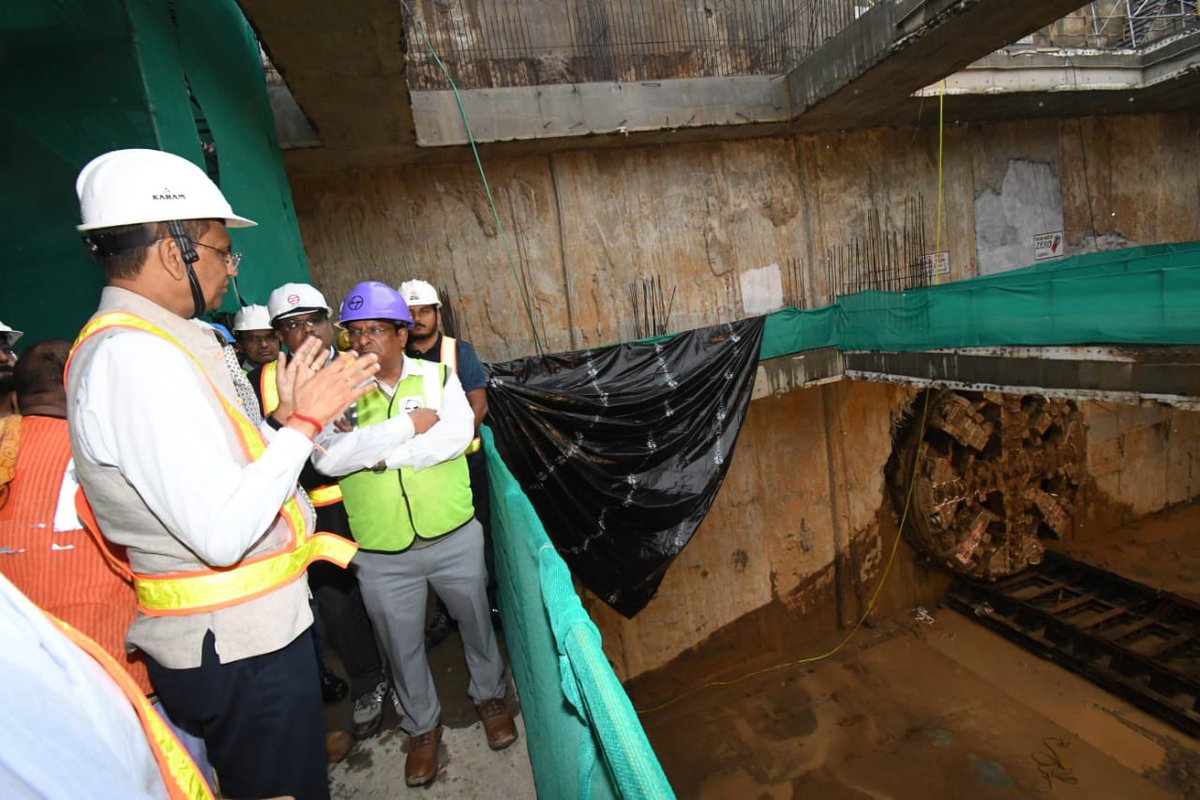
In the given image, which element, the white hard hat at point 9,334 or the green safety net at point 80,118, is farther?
the white hard hat at point 9,334

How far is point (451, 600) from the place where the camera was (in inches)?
91.4

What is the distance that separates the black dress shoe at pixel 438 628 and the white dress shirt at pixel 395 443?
1.34 metres

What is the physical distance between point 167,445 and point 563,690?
98 centimetres

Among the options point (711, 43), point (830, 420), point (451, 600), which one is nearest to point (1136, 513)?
point (830, 420)

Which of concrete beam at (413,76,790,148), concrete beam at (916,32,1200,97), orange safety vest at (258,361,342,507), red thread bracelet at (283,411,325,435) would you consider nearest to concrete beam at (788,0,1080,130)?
concrete beam at (413,76,790,148)

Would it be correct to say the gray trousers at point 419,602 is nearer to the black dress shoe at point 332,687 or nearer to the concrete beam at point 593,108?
the black dress shoe at point 332,687

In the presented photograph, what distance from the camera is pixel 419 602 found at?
2.27 metres

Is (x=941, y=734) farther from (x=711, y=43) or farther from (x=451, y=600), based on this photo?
(x=711, y=43)

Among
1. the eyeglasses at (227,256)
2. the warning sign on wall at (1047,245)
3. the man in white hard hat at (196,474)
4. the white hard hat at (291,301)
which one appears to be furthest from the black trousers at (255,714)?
the warning sign on wall at (1047,245)

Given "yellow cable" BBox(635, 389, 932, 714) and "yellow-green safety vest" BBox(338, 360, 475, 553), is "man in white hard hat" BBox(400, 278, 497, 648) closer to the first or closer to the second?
"yellow-green safety vest" BBox(338, 360, 475, 553)

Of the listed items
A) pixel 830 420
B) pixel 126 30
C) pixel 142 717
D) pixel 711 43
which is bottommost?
pixel 830 420

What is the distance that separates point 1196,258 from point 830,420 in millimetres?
3043

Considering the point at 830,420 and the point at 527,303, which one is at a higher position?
the point at 527,303

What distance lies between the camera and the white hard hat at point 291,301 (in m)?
2.71
